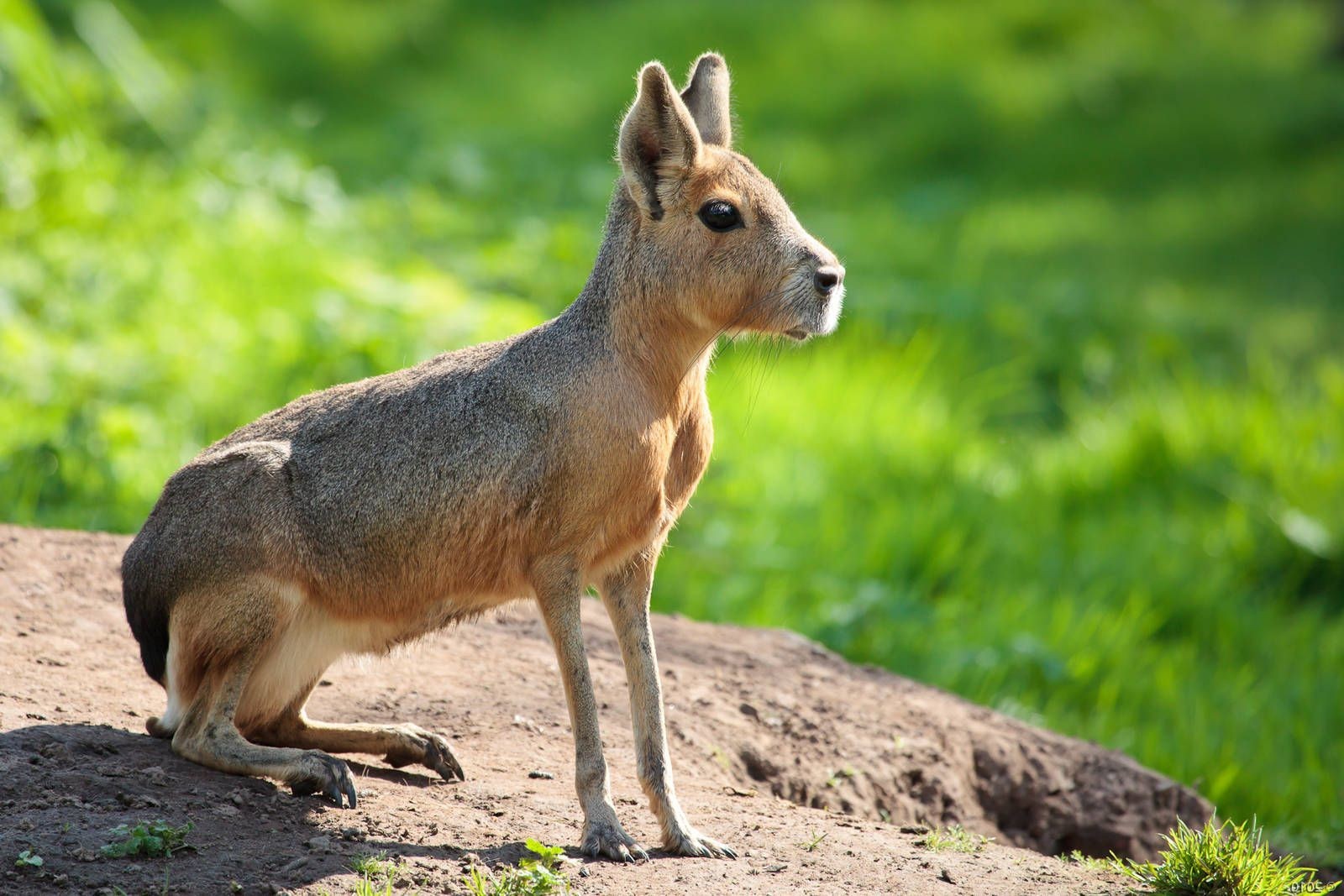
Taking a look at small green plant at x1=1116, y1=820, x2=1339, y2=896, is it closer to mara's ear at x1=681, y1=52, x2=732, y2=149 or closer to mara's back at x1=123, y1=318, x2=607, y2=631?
mara's back at x1=123, y1=318, x2=607, y2=631

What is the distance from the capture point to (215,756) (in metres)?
3.45

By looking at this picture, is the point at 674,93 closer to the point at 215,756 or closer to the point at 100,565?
the point at 215,756

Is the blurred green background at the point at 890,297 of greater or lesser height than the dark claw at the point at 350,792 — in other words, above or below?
above

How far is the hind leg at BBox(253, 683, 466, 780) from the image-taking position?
3725mm

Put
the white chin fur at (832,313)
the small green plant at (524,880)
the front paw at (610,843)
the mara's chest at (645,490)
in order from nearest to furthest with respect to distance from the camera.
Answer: the small green plant at (524,880) → the front paw at (610,843) → the mara's chest at (645,490) → the white chin fur at (832,313)

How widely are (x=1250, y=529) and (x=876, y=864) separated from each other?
Result: 4.74 m

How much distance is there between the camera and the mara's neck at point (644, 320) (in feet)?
11.6

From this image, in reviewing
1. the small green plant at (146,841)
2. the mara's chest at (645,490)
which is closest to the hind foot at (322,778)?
the small green plant at (146,841)

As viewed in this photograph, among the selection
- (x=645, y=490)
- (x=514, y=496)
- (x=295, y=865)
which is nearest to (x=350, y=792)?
(x=295, y=865)

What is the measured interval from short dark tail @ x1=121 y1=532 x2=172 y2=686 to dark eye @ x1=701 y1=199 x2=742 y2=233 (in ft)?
5.18

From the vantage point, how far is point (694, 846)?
3.41 m

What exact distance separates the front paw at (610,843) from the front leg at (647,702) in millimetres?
126

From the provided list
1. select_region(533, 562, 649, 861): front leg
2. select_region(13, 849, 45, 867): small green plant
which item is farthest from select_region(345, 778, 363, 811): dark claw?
select_region(13, 849, 45, 867): small green plant

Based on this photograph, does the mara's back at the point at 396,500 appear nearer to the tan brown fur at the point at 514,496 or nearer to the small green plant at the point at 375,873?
the tan brown fur at the point at 514,496
